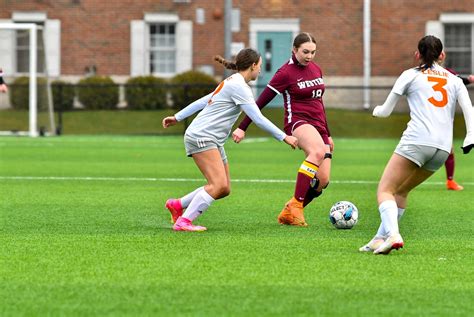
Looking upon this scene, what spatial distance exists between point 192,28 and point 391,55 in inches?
264

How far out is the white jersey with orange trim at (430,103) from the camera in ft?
31.5

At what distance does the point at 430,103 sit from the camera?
380 inches

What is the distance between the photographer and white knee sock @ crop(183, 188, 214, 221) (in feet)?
38.1

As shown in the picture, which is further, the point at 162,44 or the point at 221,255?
the point at 162,44

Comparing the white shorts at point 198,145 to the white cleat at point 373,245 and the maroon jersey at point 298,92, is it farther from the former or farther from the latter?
the white cleat at point 373,245

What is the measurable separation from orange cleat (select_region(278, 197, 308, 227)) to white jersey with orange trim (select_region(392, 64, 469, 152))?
2732 millimetres

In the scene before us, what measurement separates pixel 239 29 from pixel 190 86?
520cm

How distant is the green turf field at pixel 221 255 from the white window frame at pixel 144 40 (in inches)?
918

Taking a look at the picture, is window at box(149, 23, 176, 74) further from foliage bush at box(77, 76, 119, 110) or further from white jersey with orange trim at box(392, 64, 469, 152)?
white jersey with orange trim at box(392, 64, 469, 152)

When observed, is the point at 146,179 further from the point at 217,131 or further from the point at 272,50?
the point at 272,50

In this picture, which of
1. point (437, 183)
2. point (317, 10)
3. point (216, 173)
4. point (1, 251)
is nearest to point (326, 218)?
point (216, 173)

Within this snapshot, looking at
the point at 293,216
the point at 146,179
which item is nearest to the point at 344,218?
the point at 293,216

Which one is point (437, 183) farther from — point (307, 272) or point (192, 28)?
point (192, 28)

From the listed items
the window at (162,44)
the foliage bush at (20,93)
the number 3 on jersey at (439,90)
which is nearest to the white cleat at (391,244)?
the number 3 on jersey at (439,90)
